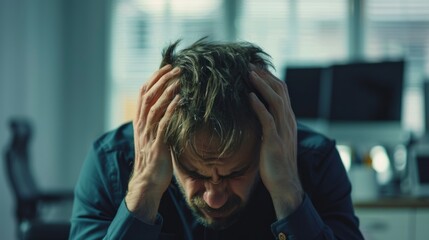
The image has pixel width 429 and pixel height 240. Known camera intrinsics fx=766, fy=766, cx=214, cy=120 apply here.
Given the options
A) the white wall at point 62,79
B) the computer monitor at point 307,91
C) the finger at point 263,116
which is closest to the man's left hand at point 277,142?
the finger at point 263,116

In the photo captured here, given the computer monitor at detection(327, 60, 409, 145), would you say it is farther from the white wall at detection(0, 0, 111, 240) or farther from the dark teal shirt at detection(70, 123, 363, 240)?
the dark teal shirt at detection(70, 123, 363, 240)

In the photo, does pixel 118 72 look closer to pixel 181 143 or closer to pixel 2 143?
pixel 2 143

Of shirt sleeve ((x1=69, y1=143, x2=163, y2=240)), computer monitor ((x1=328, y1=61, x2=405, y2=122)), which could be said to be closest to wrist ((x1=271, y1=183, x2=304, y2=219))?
shirt sleeve ((x1=69, y1=143, x2=163, y2=240))

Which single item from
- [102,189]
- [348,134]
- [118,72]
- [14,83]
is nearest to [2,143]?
[14,83]

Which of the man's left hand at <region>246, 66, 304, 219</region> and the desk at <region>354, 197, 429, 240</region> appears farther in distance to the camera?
the desk at <region>354, 197, 429, 240</region>

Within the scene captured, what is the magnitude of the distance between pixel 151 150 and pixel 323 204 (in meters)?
0.36

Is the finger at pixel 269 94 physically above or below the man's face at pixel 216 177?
above

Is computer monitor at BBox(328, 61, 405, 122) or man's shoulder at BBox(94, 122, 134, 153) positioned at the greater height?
man's shoulder at BBox(94, 122, 134, 153)

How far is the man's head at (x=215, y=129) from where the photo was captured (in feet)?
4.33

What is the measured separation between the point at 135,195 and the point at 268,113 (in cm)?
29

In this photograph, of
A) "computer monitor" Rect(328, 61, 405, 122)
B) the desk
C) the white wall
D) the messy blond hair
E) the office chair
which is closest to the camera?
the messy blond hair

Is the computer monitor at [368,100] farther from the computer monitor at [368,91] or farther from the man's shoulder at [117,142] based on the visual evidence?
the man's shoulder at [117,142]

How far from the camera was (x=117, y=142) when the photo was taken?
5.10ft

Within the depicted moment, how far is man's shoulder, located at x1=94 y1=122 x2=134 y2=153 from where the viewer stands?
154 cm
